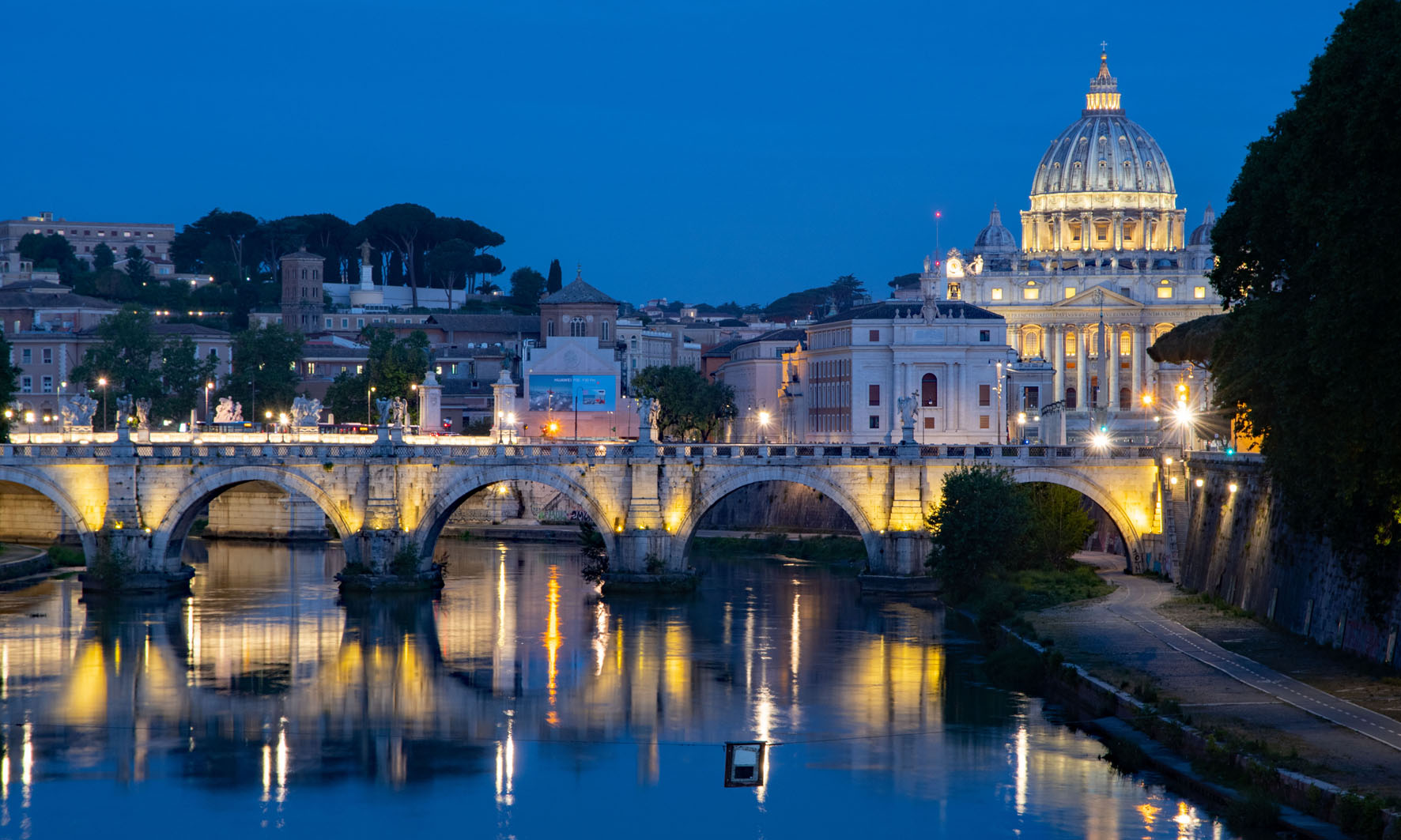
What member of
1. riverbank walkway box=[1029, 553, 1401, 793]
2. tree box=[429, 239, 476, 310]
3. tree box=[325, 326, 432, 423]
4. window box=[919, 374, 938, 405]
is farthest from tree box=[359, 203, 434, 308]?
riverbank walkway box=[1029, 553, 1401, 793]

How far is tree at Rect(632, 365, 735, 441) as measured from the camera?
99.0 metres

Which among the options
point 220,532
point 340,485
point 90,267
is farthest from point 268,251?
point 340,485

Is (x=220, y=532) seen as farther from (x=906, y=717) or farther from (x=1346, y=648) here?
(x=1346, y=648)

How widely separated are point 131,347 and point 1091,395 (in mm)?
66474

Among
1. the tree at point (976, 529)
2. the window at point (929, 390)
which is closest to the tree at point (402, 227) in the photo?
the window at point (929, 390)

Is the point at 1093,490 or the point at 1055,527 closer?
the point at 1055,527

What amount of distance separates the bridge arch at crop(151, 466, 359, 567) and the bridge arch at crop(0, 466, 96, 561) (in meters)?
2.03

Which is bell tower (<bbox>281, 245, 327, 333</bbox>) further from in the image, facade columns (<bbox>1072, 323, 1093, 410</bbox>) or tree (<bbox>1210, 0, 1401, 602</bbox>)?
tree (<bbox>1210, 0, 1401, 602</bbox>)

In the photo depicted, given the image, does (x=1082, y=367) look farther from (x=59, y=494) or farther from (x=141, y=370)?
(x=59, y=494)

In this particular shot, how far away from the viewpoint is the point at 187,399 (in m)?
99.3

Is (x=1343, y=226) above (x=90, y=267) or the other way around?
the other way around

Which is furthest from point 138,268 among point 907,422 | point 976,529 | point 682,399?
point 976,529

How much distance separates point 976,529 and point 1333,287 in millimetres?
22031

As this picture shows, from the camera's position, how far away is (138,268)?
497 ft
